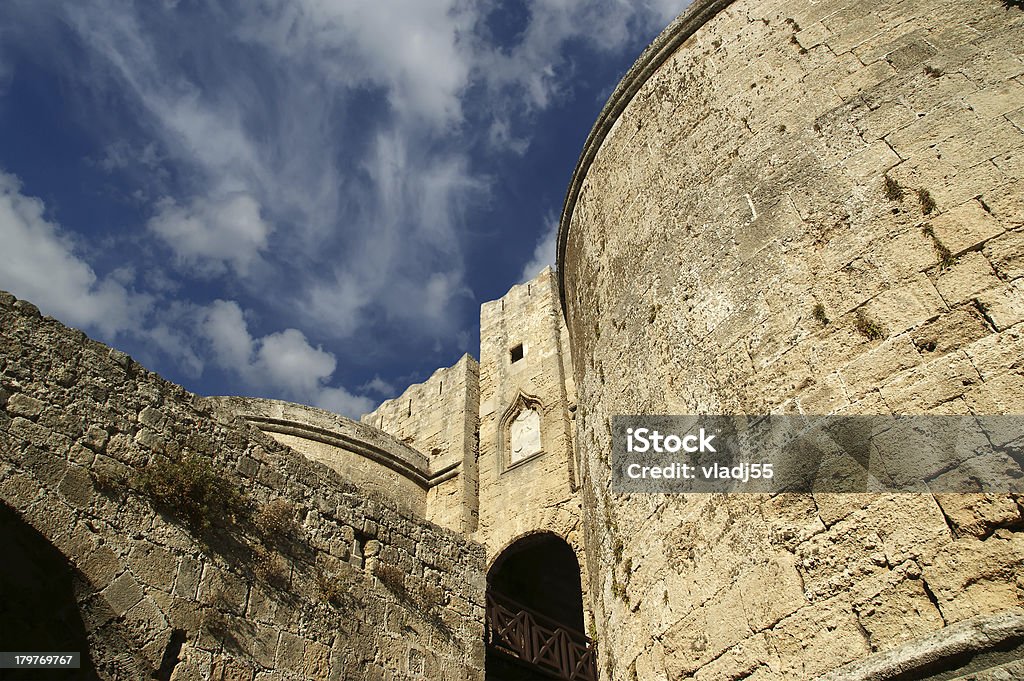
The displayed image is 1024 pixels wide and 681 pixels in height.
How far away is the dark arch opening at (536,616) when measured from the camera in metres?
7.53

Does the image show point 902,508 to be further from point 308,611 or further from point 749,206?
point 308,611

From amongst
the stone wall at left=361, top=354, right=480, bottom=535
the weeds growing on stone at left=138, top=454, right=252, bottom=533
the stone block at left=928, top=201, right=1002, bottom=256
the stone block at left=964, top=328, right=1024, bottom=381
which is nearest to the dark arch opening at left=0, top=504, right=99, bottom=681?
the weeds growing on stone at left=138, top=454, right=252, bottom=533

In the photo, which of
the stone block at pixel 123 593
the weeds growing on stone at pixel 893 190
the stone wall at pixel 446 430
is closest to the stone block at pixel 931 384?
the weeds growing on stone at pixel 893 190

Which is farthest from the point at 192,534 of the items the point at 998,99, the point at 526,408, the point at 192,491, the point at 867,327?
the point at 526,408

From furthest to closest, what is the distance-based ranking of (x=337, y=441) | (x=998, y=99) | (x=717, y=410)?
(x=337, y=441) → (x=717, y=410) → (x=998, y=99)

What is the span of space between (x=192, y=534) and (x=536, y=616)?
4.94m

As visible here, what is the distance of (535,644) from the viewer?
25.7ft

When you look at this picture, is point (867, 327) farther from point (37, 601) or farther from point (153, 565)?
point (37, 601)

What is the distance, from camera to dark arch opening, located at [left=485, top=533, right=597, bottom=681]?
296 inches

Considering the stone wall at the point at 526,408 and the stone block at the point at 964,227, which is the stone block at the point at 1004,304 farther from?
the stone wall at the point at 526,408

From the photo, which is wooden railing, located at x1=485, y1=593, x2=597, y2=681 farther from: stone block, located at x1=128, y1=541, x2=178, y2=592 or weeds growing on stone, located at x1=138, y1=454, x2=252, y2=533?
stone block, located at x1=128, y1=541, x2=178, y2=592

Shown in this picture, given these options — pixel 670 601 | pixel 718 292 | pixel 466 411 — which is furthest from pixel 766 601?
pixel 466 411

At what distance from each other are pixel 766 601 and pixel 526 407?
1014 cm

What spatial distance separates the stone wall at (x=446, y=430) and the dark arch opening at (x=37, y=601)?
30.2 feet
